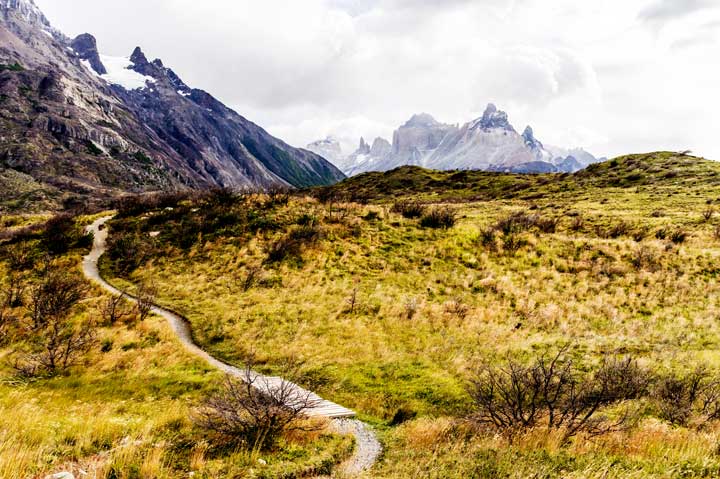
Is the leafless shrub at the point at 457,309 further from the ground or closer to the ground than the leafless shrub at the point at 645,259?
closer to the ground

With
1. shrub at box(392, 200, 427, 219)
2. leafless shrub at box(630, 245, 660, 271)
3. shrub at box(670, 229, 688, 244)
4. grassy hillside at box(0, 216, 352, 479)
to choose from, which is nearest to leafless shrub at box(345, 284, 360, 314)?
grassy hillside at box(0, 216, 352, 479)

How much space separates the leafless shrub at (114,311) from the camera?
20.2m

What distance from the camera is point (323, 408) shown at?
11.5 meters

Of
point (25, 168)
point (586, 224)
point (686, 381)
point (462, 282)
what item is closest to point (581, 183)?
point (586, 224)

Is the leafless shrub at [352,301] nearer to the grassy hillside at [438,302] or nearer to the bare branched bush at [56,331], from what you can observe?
the grassy hillside at [438,302]

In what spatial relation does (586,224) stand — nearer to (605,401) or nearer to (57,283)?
(605,401)

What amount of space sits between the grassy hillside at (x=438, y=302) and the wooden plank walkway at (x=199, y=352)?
750 millimetres

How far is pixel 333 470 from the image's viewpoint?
23.8 feet

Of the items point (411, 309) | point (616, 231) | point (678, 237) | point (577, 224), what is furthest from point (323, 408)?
point (577, 224)

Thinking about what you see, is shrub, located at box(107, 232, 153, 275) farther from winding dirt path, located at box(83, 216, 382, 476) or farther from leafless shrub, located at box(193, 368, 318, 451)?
leafless shrub, located at box(193, 368, 318, 451)

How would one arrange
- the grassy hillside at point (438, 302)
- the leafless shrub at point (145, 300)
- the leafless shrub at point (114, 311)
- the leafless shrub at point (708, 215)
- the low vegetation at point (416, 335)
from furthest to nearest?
the leafless shrub at point (708, 215), the leafless shrub at point (145, 300), the leafless shrub at point (114, 311), the grassy hillside at point (438, 302), the low vegetation at point (416, 335)

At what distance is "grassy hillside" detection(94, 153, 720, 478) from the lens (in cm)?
758

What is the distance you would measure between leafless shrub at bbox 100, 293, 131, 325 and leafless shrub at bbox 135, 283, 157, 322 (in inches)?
26.6

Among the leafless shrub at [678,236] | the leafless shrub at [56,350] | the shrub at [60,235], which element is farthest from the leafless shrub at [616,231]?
the shrub at [60,235]
